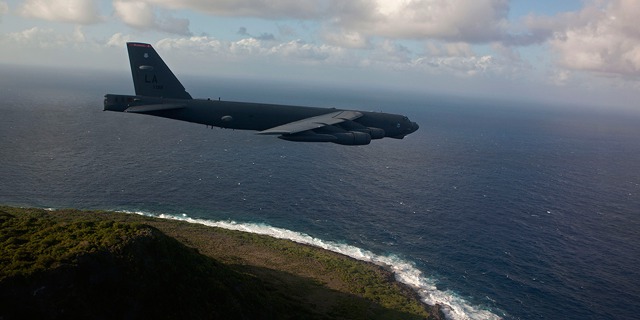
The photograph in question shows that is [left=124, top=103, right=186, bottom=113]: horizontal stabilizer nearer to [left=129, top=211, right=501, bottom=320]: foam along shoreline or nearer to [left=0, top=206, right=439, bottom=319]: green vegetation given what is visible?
[left=0, top=206, right=439, bottom=319]: green vegetation

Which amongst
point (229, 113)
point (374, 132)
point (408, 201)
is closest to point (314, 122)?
point (374, 132)

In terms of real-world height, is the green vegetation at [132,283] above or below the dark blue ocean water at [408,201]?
above

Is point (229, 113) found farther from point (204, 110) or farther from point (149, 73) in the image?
point (149, 73)

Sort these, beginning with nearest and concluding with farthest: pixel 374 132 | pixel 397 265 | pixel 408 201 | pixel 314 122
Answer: pixel 314 122 < pixel 374 132 < pixel 397 265 < pixel 408 201

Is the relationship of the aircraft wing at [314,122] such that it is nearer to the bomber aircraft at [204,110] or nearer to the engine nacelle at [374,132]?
the bomber aircraft at [204,110]

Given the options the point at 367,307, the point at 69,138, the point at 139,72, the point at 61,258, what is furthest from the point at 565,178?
the point at 69,138

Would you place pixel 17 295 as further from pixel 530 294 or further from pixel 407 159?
pixel 407 159

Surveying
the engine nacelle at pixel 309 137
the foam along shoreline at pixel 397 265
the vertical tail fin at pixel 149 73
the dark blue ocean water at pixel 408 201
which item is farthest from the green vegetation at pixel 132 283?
the dark blue ocean water at pixel 408 201
